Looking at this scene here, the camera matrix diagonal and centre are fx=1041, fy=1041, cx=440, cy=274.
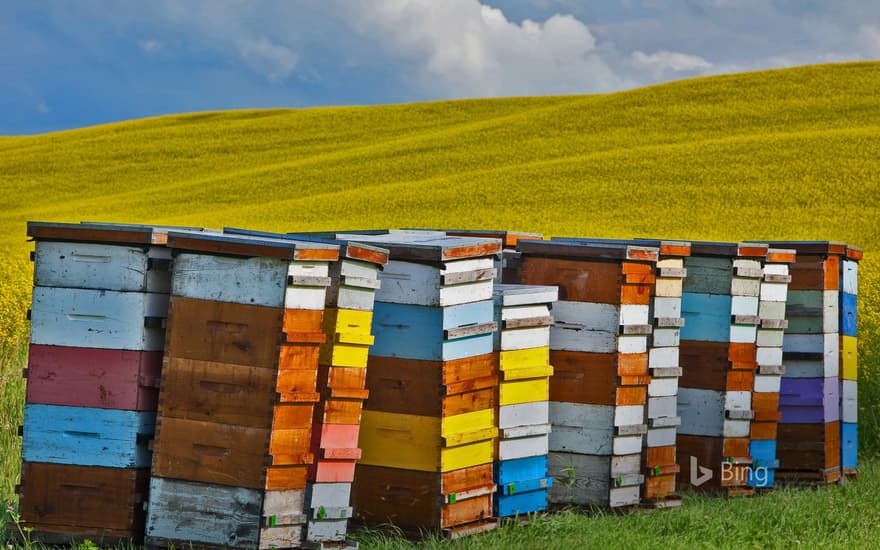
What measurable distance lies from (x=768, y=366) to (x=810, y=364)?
0.91m

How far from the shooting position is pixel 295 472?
21.3 ft

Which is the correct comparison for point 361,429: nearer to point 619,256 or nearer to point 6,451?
point 619,256

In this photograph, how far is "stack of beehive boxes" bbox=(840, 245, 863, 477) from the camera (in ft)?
37.2

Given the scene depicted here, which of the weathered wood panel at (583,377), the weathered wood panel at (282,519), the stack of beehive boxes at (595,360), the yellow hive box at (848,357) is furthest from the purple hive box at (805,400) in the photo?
the weathered wood panel at (282,519)

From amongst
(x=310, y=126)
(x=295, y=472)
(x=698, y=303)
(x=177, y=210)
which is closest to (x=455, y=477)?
(x=295, y=472)

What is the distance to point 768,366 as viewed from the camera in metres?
10.4

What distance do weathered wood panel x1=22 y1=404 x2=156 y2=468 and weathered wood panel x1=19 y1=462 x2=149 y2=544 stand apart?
0.21 feet

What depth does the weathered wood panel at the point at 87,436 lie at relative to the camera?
21.9ft

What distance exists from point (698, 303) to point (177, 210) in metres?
34.7

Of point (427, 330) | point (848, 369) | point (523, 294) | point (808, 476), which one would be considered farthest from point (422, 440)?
point (848, 369)

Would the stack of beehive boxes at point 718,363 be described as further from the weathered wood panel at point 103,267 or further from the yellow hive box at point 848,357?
the weathered wood panel at point 103,267

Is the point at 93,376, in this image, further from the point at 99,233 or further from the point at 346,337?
the point at 346,337

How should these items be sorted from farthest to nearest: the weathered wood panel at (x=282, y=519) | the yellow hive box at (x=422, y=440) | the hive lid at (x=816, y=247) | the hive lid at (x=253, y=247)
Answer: the hive lid at (x=816, y=247) → the yellow hive box at (x=422, y=440) → the weathered wood panel at (x=282, y=519) → the hive lid at (x=253, y=247)

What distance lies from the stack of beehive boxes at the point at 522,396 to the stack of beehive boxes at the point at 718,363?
88.6 inches
